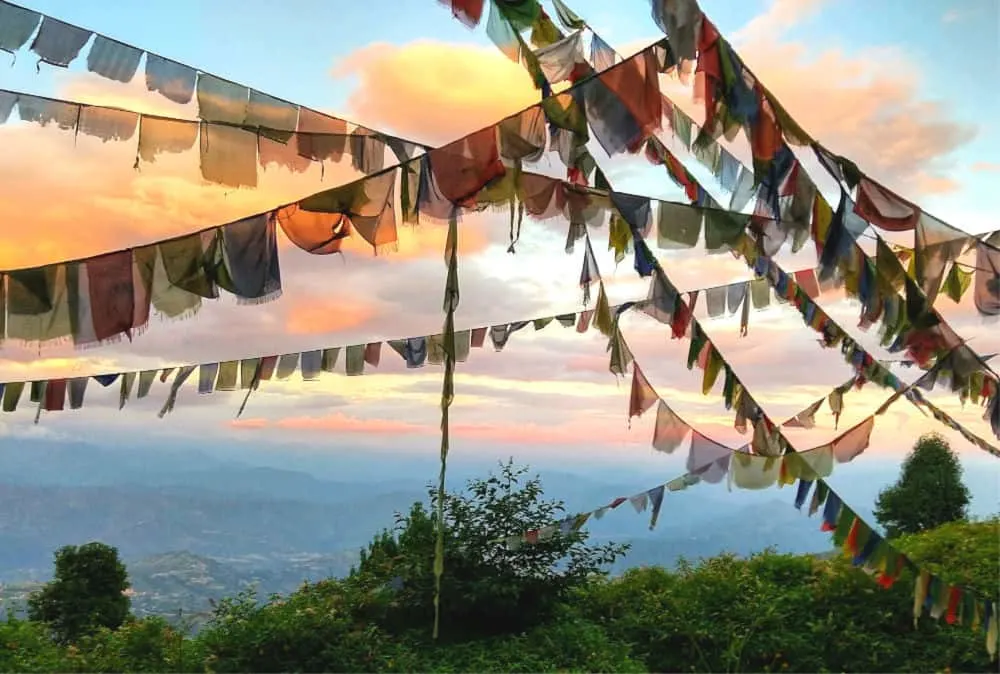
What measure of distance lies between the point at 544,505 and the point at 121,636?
3.89 m

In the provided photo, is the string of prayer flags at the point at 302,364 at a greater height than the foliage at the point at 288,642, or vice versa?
the string of prayer flags at the point at 302,364

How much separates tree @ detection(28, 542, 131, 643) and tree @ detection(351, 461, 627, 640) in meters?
3.63

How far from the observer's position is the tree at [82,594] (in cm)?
838

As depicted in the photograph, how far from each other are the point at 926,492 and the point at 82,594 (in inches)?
437

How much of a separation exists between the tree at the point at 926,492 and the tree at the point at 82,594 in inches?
393

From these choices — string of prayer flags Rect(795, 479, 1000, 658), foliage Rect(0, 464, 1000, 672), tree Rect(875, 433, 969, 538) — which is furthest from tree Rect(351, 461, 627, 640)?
tree Rect(875, 433, 969, 538)

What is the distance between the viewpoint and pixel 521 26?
5219 mm

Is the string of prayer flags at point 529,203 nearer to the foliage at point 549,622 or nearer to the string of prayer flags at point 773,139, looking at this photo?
the string of prayer flags at point 773,139

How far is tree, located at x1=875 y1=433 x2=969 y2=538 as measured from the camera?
1075 cm

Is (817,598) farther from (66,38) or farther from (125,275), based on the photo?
(66,38)

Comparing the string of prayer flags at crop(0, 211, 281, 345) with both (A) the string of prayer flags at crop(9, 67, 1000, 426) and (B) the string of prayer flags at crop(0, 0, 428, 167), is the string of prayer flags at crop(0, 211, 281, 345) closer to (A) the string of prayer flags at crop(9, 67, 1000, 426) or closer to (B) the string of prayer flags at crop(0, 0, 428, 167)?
(A) the string of prayer flags at crop(9, 67, 1000, 426)

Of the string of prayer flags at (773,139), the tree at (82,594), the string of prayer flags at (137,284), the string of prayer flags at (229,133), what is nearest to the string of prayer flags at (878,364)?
the string of prayer flags at (773,139)

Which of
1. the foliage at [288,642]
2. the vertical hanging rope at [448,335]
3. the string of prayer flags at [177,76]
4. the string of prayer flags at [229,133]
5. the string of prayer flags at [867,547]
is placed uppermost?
the string of prayer flags at [177,76]

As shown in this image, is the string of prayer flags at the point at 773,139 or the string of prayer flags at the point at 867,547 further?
the string of prayer flags at the point at 867,547
